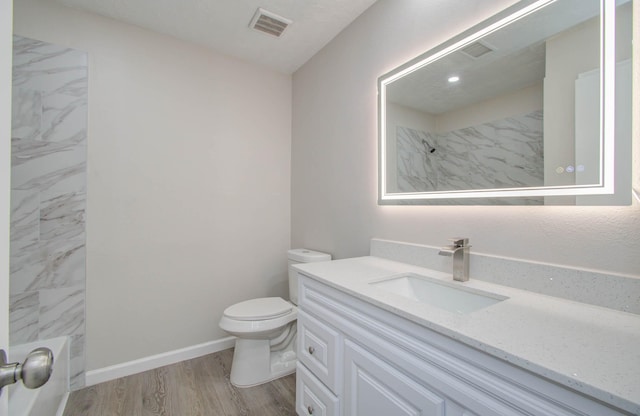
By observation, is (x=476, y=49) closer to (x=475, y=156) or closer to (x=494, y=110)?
(x=494, y=110)

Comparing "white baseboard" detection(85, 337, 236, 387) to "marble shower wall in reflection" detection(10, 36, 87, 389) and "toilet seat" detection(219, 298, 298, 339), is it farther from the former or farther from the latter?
"toilet seat" detection(219, 298, 298, 339)

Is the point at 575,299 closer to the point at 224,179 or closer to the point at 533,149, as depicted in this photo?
the point at 533,149

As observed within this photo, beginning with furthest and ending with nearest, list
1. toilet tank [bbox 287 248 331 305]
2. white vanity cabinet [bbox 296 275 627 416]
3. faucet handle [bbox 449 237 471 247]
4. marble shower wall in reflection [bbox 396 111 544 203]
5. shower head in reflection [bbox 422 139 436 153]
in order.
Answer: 1. toilet tank [bbox 287 248 331 305]
2. shower head in reflection [bbox 422 139 436 153]
3. faucet handle [bbox 449 237 471 247]
4. marble shower wall in reflection [bbox 396 111 544 203]
5. white vanity cabinet [bbox 296 275 627 416]

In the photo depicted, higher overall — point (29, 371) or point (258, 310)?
point (29, 371)

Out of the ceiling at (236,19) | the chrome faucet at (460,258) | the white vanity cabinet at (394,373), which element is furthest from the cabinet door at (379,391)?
the ceiling at (236,19)

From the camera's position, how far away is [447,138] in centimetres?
138

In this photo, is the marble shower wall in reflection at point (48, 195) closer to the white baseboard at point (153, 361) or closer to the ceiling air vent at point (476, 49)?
the white baseboard at point (153, 361)

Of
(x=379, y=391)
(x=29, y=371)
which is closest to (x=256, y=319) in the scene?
(x=379, y=391)

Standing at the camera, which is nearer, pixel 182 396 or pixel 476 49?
pixel 476 49

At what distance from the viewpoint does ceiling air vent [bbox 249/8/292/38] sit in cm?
182

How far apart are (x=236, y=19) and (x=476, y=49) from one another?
5.02ft

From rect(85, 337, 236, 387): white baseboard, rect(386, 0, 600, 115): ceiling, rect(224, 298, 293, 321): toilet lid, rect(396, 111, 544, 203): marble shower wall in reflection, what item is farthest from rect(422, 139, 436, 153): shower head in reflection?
rect(85, 337, 236, 387): white baseboard

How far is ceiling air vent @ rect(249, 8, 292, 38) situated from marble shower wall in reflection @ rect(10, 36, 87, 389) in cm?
115

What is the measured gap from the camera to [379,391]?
0.92m
